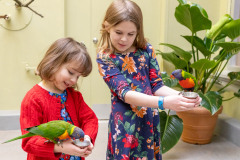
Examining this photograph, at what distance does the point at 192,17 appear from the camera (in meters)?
2.11

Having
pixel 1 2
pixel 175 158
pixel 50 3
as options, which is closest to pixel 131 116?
pixel 175 158

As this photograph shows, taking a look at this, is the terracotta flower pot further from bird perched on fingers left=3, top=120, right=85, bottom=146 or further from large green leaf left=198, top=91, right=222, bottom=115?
bird perched on fingers left=3, top=120, right=85, bottom=146

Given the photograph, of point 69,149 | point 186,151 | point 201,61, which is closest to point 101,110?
point 186,151

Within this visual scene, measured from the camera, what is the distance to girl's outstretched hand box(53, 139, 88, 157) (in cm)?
87

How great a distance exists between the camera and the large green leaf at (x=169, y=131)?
2.06 m

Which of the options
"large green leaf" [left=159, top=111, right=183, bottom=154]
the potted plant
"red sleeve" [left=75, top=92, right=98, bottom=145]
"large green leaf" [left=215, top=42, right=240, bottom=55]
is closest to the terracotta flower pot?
the potted plant

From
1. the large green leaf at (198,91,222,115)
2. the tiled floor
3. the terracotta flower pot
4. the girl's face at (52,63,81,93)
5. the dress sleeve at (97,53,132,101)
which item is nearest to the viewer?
the girl's face at (52,63,81,93)

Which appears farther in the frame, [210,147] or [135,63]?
[210,147]

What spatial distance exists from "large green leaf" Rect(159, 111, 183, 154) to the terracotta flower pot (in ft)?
1.12

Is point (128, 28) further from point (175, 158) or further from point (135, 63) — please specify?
point (175, 158)

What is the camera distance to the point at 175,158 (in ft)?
7.18

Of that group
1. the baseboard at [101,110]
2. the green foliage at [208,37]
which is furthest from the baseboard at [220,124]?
the green foliage at [208,37]

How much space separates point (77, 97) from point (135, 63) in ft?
→ 1.18

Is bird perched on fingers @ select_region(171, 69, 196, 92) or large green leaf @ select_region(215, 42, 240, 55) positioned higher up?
large green leaf @ select_region(215, 42, 240, 55)
